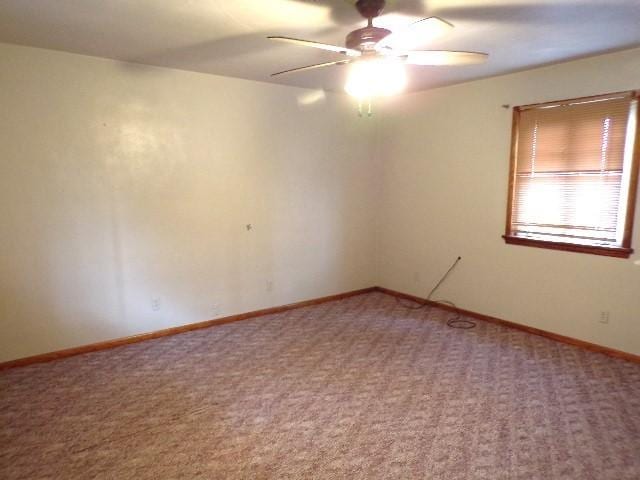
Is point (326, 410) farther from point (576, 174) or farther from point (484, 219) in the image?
point (576, 174)

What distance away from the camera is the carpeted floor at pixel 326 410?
2.08 metres

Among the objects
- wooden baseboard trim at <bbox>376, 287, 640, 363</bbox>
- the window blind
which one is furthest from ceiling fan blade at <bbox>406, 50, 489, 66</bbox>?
wooden baseboard trim at <bbox>376, 287, 640, 363</bbox>

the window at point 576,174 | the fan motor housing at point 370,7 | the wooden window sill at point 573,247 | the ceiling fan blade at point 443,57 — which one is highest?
the fan motor housing at point 370,7

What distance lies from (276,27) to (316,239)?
259cm

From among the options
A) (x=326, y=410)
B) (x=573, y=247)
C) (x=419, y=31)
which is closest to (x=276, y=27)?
(x=419, y=31)

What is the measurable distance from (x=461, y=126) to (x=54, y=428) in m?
4.22

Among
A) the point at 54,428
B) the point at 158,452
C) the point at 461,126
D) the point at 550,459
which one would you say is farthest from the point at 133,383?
the point at 461,126

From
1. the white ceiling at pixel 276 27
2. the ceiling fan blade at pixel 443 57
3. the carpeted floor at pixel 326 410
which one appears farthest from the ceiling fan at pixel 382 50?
the carpeted floor at pixel 326 410

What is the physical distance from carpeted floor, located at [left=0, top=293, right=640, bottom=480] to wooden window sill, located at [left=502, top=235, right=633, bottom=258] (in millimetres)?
840

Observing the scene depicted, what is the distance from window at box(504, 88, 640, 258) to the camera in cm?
318

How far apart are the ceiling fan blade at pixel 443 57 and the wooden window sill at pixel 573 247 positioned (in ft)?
6.70

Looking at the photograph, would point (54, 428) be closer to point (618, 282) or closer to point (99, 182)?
point (99, 182)

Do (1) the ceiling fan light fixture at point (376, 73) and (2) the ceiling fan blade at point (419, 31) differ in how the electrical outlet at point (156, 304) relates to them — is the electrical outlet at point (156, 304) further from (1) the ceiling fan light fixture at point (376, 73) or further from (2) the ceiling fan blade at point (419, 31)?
(2) the ceiling fan blade at point (419, 31)

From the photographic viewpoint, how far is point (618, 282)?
3.29 m
